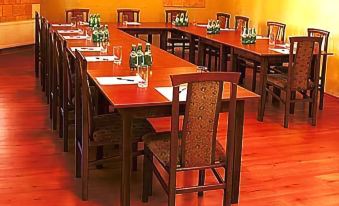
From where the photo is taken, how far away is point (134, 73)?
4066 mm

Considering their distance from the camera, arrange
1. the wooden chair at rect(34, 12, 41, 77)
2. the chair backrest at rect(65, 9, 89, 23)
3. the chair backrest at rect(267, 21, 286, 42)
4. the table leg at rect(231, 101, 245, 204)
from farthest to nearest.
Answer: the chair backrest at rect(65, 9, 89, 23), the chair backrest at rect(267, 21, 286, 42), the wooden chair at rect(34, 12, 41, 77), the table leg at rect(231, 101, 245, 204)

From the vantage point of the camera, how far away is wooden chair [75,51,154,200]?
11.2 feet

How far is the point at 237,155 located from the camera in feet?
11.2

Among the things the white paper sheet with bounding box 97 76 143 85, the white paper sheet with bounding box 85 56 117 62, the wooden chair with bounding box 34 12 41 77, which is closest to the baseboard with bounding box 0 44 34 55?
the wooden chair with bounding box 34 12 41 77

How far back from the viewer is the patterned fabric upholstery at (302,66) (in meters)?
5.37

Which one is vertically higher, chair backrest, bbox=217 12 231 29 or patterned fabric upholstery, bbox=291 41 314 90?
chair backrest, bbox=217 12 231 29

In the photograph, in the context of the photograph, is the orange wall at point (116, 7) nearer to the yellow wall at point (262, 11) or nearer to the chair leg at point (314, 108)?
the yellow wall at point (262, 11)

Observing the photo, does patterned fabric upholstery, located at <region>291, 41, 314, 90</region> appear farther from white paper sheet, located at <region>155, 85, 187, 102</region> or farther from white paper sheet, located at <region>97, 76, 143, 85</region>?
white paper sheet, located at <region>155, 85, 187, 102</region>

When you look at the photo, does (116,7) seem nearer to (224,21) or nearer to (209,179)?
(224,21)

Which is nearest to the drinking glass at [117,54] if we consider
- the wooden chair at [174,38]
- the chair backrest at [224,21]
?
the wooden chair at [174,38]

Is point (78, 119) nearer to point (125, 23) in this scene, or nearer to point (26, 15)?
point (125, 23)

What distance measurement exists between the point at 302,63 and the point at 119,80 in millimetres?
2406

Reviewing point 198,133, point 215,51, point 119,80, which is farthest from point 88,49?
point 215,51

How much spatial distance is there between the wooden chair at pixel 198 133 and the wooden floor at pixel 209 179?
533mm
